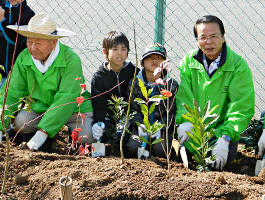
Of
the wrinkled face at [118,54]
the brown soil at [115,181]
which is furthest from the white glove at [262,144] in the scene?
the wrinkled face at [118,54]

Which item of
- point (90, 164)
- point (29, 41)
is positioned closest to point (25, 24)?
point (29, 41)

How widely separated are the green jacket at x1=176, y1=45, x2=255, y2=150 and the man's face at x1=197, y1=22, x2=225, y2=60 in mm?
131

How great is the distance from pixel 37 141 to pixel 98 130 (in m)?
0.50

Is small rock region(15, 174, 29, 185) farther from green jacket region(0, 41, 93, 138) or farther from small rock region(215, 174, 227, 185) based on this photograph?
small rock region(215, 174, 227, 185)

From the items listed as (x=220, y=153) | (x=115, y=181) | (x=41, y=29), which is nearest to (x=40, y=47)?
(x=41, y=29)

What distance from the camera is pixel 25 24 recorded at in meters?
4.17

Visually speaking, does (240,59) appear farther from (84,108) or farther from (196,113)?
(84,108)

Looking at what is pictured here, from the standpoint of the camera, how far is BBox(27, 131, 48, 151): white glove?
3.60 m

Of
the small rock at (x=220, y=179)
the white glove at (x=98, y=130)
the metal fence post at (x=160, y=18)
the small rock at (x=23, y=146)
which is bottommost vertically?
the small rock at (x=220, y=179)

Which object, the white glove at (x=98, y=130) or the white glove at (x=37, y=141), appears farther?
the white glove at (x=98, y=130)

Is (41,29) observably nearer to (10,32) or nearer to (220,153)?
(10,32)

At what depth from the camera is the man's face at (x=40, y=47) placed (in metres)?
3.74

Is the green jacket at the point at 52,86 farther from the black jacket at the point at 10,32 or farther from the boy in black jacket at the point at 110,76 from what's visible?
the black jacket at the point at 10,32

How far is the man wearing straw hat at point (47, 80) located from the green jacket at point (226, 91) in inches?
34.4
